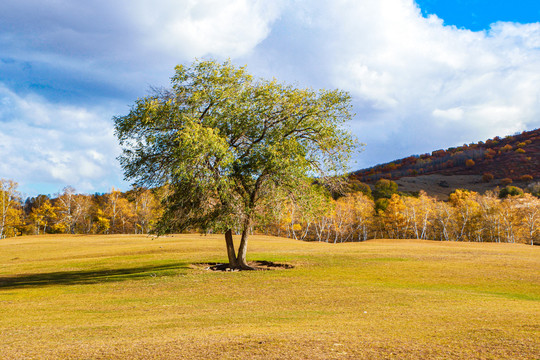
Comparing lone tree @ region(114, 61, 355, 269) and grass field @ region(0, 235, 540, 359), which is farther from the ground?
lone tree @ region(114, 61, 355, 269)

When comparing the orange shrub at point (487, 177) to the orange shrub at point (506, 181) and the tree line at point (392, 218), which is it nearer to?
the orange shrub at point (506, 181)

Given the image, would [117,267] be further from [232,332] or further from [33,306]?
[232,332]

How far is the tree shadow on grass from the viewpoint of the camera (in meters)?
24.5

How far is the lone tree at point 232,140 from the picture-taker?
23.3 m

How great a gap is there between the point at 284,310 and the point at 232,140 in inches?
537

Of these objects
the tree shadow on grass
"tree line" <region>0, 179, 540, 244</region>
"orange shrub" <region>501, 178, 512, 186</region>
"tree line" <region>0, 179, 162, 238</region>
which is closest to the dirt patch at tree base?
the tree shadow on grass

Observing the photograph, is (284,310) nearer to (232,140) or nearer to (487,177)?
(232,140)

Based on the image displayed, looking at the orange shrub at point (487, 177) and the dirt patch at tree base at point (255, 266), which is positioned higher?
the orange shrub at point (487, 177)

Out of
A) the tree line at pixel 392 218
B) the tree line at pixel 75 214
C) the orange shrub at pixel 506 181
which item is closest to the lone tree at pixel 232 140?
the tree line at pixel 392 218

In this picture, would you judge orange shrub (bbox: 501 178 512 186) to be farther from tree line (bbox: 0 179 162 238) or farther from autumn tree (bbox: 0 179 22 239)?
autumn tree (bbox: 0 179 22 239)

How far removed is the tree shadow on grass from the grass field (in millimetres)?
146

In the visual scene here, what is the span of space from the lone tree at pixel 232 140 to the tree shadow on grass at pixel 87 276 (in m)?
4.06

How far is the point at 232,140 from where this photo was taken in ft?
81.9

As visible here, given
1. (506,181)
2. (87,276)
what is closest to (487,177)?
(506,181)
